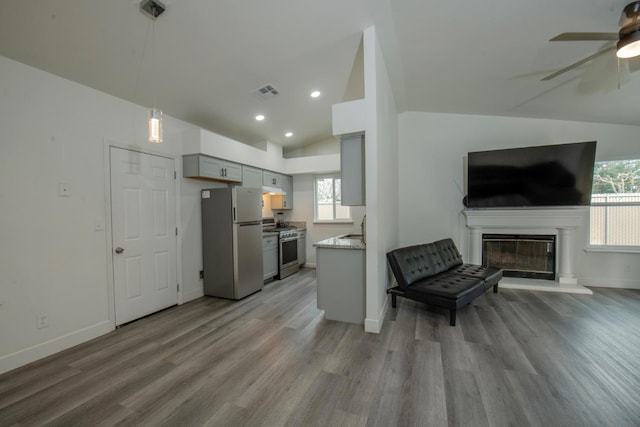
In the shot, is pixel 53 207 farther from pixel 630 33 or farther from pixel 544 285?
pixel 544 285

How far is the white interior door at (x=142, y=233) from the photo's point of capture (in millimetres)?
2965

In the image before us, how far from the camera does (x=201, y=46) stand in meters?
2.50

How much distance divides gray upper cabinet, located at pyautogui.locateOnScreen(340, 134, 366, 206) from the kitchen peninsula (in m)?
0.54

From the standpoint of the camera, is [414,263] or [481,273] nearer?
[414,263]

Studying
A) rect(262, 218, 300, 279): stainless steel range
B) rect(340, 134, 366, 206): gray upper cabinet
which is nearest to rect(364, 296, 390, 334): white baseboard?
rect(340, 134, 366, 206): gray upper cabinet

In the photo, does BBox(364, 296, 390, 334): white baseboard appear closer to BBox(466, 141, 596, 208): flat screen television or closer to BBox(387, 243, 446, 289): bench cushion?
BBox(387, 243, 446, 289): bench cushion

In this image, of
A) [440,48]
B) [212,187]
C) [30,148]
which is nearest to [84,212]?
[30,148]

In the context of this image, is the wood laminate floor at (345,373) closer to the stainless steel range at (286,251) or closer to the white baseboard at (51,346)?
the white baseboard at (51,346)

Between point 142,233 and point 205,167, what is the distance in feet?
3.85

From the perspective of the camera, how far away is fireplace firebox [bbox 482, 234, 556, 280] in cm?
419

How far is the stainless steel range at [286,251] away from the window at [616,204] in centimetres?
506

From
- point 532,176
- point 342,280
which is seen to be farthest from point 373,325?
point 532,176

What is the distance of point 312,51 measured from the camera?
2.83 meters

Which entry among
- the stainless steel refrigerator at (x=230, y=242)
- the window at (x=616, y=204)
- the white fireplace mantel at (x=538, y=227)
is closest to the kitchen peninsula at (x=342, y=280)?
the stainless steel refrigerator at (x=230, y=242)
